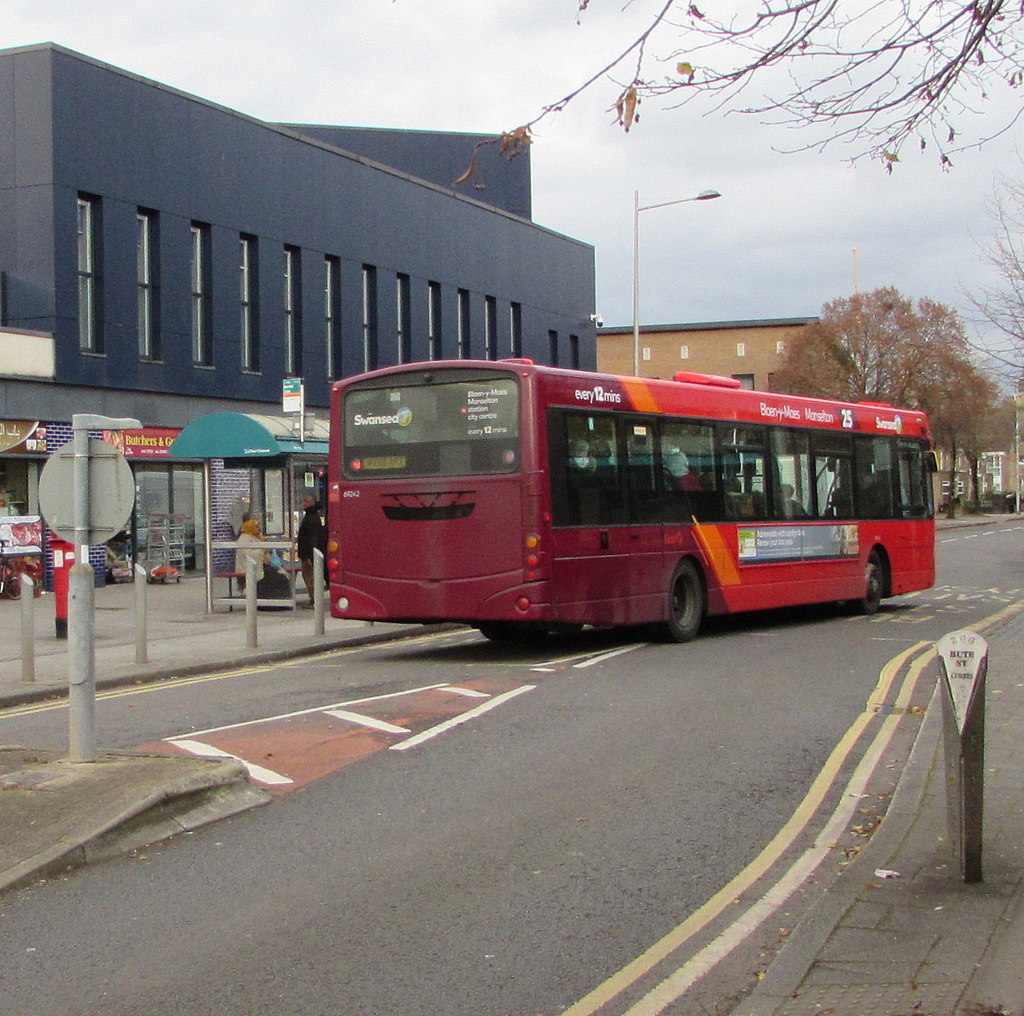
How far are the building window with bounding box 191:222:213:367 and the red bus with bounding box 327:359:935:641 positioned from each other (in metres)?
15.4

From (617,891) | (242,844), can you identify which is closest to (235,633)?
(242,844)

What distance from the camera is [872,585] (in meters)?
20.5

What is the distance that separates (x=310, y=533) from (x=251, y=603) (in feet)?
16.3

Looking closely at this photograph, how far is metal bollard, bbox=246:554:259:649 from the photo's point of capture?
15445 mm

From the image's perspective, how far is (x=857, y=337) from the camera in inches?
2308

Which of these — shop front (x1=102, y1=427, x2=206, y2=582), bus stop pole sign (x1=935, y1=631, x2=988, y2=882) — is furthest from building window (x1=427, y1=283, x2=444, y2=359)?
bus stop pole sign (x1=935, y1=631, x2=988, y2=882)

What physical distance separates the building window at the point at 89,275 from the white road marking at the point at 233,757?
736 inches

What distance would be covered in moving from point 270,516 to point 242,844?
24.3 metres

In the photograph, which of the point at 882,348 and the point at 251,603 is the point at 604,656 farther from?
the point at 882,348

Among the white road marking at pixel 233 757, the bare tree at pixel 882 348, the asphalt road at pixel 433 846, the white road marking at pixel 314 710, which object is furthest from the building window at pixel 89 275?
the bare tree at pixel 882 348

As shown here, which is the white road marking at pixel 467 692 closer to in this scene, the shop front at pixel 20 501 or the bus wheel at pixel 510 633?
the bus wheel at pixel 510 633

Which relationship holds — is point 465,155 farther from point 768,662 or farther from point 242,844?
point 242,844

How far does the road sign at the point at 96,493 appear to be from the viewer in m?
8.24

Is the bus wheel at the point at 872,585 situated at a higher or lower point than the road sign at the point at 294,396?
lower
